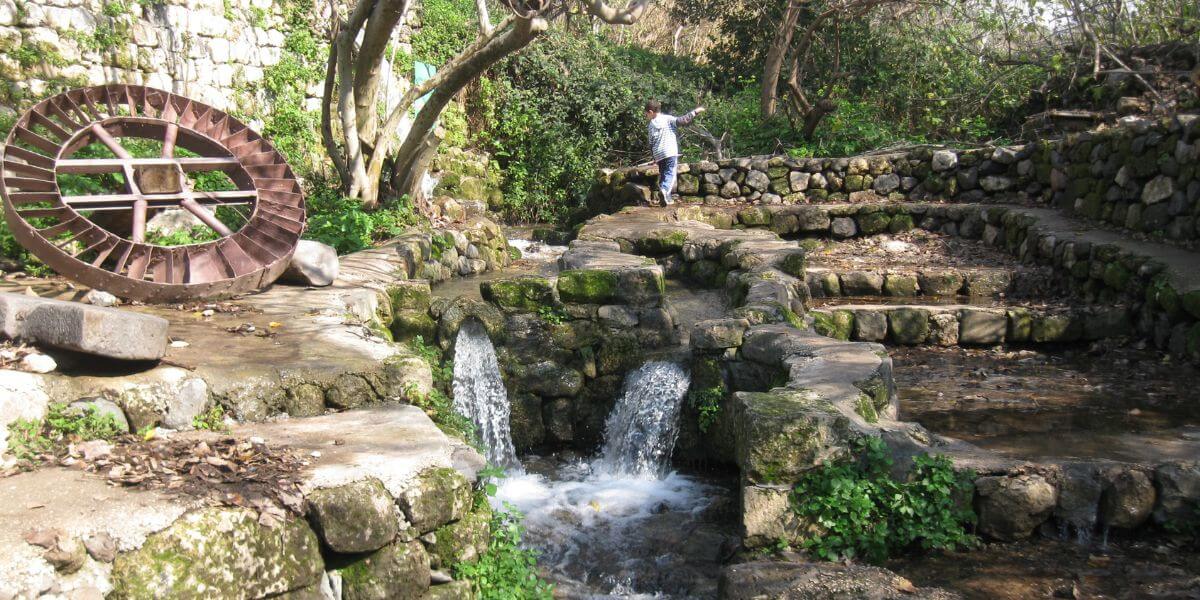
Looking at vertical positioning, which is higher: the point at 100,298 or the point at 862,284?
the point at 100,298

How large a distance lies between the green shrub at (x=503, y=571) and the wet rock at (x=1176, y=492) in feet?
9.77

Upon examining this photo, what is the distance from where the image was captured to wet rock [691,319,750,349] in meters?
6.55

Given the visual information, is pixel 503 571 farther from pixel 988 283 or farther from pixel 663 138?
pixel 663 138

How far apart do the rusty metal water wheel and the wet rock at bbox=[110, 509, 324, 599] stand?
2685 mm

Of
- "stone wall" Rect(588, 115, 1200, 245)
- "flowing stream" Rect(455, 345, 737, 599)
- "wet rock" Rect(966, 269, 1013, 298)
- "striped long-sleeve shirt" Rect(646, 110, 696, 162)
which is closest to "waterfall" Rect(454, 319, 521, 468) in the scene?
"flowing stream" Rect(455, 345, 737, 599)

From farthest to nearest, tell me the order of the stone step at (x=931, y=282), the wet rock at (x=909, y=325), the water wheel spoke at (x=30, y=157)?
the stone step at (x=931, y=282) < the wet rock at (x=909, y=325) < the water wheel spoke at (x=30, y=157)

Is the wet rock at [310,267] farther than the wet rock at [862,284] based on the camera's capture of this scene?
No

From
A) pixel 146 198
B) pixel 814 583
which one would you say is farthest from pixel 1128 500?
pixel 146 198

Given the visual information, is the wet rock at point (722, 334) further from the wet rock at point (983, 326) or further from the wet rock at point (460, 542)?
the wet rock at point (460, 542)

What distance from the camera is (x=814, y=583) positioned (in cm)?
374

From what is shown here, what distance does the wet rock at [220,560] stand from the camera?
294 cm

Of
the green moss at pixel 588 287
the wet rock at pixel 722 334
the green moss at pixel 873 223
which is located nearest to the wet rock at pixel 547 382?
the green moss at pixel 588 287

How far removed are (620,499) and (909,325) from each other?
365 cm

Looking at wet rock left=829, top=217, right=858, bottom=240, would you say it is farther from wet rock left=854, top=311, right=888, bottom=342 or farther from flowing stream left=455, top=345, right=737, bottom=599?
flowing stream left=455, top=345, right=737, bottom=599
